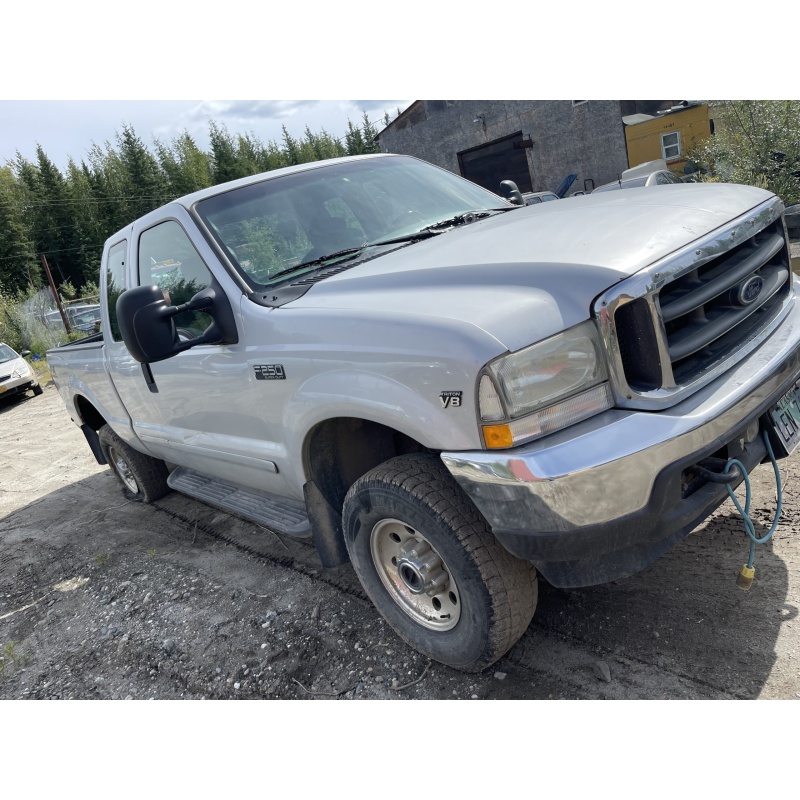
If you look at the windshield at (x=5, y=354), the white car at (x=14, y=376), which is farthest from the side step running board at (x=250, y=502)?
the windshield at (x=5, y=354)

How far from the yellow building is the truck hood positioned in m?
23.9

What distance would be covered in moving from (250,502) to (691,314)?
2395 mm

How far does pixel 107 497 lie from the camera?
5.88 m

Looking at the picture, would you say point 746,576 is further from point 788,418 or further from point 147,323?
point 147,323

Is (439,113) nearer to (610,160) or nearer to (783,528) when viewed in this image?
(610,160)

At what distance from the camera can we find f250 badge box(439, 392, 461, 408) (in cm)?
195

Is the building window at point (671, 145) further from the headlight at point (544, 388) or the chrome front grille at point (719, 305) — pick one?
the headlight at point (544, 388)

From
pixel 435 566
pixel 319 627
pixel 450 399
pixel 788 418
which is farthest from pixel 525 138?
pixel 450 399

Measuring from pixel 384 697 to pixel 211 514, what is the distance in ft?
9.00

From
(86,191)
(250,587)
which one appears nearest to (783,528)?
(250,587)

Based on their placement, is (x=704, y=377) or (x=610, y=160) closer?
(x=704, y=377)

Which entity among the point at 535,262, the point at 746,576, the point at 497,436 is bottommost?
the point at 746,576

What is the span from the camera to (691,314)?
2191 mm

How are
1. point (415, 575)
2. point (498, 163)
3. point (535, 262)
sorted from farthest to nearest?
point (498, 163), point (415, 575), point (535, 262)
